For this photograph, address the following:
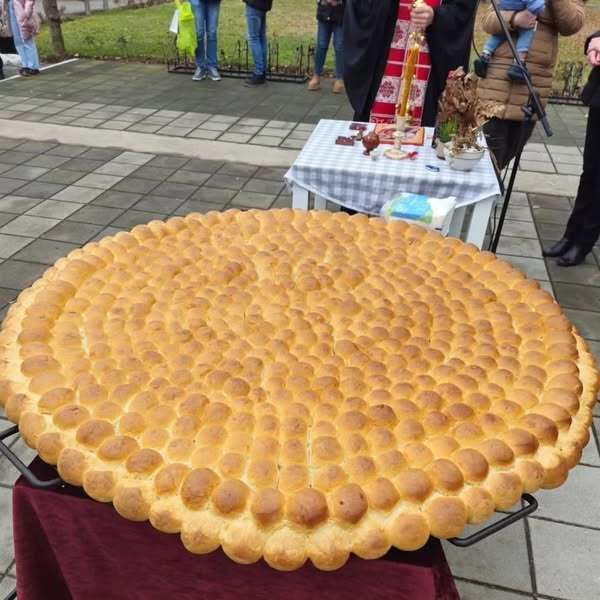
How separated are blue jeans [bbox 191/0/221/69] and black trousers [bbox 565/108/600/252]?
22.4ft

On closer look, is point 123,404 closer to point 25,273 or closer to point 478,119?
point 478,119

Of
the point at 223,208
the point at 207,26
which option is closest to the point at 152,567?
the point at 223,208

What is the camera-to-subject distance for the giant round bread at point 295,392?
1164 millimetres

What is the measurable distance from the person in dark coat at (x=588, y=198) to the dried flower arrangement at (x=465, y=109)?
929mm

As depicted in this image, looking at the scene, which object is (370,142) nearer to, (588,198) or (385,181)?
(385,181)

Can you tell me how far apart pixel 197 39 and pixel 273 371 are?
9.35 metres

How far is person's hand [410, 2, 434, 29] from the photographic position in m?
3.69

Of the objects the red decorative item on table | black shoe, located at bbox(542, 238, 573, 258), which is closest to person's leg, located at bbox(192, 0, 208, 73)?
the red decorative item on table

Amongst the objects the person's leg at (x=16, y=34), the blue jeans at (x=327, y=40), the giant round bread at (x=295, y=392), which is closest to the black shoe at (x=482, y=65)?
the giant round bread at (x=295, y=392)

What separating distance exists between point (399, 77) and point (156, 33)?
434 inches

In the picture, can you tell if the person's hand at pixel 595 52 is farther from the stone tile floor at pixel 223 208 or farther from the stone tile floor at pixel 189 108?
the stone tile floor at pixel 189 108

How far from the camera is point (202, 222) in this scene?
86.3 inches

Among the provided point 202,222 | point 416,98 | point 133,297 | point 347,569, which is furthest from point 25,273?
point 347,569

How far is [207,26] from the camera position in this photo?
30.2ft
